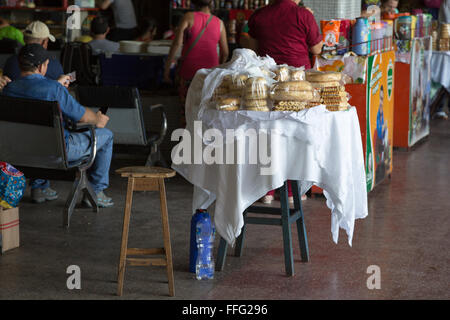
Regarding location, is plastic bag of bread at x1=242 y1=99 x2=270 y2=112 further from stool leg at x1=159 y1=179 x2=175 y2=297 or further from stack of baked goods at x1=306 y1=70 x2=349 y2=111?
stool leg at x1=159 y1=179 x2=175 y2=297

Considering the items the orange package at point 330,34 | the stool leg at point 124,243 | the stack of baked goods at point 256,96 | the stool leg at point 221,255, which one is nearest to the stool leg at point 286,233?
the stool leg at point 221,255

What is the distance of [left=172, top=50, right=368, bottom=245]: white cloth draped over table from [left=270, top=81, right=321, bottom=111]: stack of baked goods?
8cm

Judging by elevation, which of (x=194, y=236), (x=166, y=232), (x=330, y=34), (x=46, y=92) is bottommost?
(x=194, y=236)

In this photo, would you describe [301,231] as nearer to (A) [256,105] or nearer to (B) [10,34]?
(A) [256,105]

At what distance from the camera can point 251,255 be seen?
4.36 meters

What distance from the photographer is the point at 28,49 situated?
4.93 m

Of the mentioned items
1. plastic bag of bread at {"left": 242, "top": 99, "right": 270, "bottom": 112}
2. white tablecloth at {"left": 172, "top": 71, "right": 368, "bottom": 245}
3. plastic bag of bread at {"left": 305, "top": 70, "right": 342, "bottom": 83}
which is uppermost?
plastic bag of bread at {"left": 305, "top": 70, "right": 342, "bottom": 83}

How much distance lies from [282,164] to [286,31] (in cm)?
197

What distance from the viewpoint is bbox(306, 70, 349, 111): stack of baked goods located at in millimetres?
4047

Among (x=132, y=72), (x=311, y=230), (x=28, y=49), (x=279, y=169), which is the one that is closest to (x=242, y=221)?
(x=279, y=169)

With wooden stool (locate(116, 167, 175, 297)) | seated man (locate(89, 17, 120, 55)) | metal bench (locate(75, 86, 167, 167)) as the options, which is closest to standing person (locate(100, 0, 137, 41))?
seated man (locate(89, 17, 120, 55))

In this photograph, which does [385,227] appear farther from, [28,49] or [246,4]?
[246,4]

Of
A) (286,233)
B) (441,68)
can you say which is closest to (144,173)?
(286,233)

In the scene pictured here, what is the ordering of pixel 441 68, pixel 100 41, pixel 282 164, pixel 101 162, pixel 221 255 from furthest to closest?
pixel 441 68
pixel 100 41
pixel 101 162
pixel 221 255
pixel 282 164
